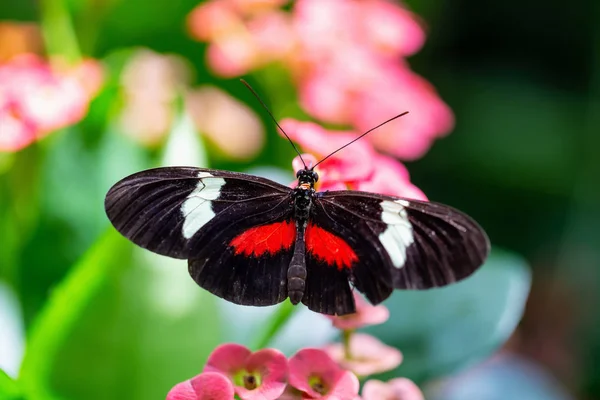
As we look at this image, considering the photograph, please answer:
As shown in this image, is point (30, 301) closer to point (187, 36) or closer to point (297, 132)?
point (297, 132)

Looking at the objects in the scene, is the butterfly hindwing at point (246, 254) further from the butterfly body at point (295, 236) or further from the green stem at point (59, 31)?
the green stem at point (59, 31)

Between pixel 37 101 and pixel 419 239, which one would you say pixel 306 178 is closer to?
pixel 419 239

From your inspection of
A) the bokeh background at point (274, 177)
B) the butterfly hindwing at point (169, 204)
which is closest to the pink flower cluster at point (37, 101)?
the bokeh background at point (274, 177)

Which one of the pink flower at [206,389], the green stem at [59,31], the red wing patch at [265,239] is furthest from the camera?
the green stem at [59,31]

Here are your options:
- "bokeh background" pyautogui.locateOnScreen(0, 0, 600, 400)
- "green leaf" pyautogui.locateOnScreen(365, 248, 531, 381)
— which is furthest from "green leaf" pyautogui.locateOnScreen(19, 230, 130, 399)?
"green leaf" pyautogui.locateOnScreen(365, 248, 531, 381)

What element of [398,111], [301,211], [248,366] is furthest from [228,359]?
[398,111]

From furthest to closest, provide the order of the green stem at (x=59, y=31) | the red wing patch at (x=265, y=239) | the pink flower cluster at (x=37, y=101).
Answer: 1. the green stem at (x=59, y=31)
2. the pink flower cluster at (x=37, y=101)
3. the red wing patch at (x=265, y=239)
